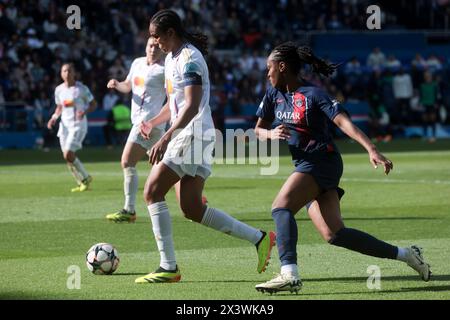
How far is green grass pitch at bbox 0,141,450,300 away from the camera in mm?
9578

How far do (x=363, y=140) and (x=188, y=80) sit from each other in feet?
6.14

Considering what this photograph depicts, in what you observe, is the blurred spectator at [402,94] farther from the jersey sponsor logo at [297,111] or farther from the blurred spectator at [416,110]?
the jersey sponsor logo at [297,111]

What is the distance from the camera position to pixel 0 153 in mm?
32844

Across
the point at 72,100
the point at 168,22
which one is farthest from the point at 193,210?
the point at 72,100

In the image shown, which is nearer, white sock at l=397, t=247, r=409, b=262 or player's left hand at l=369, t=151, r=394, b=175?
player's left hand at l=369, t=151, r=394, b=175

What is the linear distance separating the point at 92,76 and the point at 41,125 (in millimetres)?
2943

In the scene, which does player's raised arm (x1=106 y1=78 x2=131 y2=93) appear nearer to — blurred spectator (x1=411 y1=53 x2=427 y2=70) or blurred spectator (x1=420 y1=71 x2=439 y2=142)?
blurred spectator (x1=420 y1=71 x2=439 y2=142)

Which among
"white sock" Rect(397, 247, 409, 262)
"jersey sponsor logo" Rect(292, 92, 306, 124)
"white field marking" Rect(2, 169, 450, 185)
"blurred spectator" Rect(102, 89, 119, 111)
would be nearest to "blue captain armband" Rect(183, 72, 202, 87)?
"jersey sponsor logo" Rect(292, 92, 306, 124)

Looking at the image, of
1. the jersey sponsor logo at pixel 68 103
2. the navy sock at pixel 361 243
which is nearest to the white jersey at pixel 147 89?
the jersey sponsor logo at pixel 68 103

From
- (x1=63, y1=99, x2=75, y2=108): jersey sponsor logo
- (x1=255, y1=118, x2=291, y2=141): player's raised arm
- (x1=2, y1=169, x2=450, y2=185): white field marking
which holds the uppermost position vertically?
(x1=255, y1=118, x2=291, y2=141): player's raised arm

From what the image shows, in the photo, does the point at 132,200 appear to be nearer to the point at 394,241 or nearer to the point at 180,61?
the point at 394,241

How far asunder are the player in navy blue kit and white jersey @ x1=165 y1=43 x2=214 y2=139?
0.74m

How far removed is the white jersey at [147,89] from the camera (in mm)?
15758
